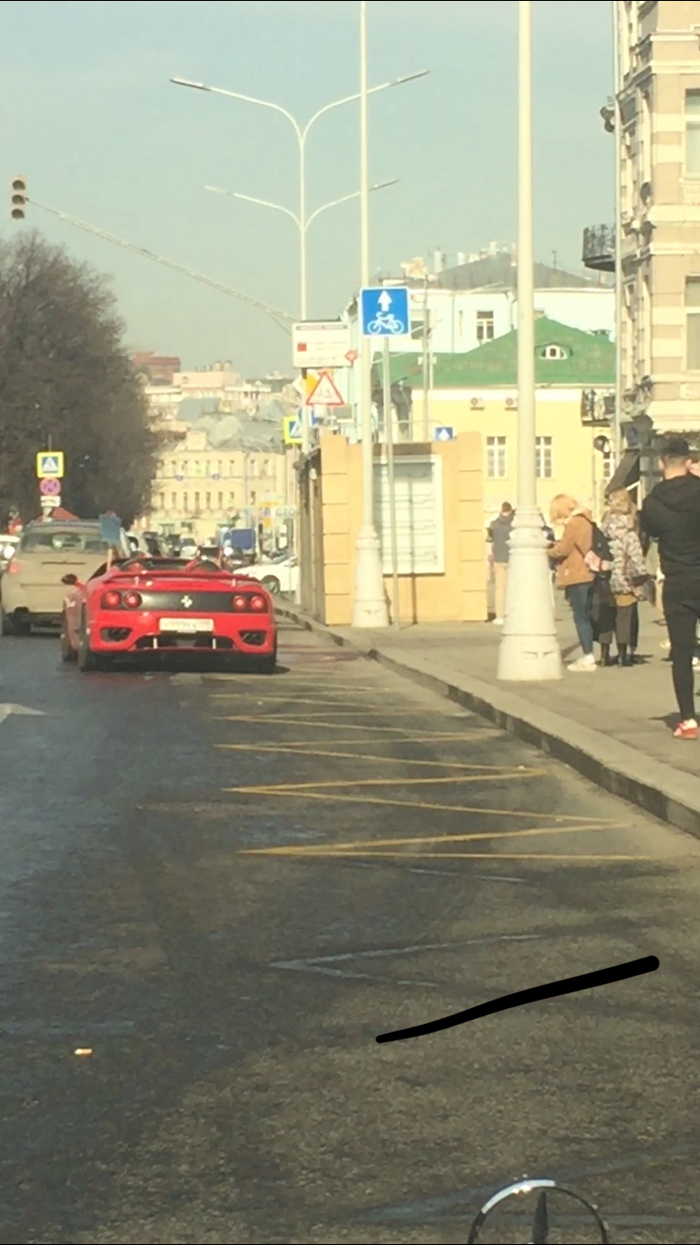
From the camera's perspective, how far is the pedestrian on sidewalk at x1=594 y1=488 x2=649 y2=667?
2153 cm

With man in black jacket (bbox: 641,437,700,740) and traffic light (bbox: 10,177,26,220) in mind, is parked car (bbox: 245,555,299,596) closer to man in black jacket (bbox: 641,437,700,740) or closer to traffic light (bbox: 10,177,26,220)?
traffic light (bbox: 10,177,26,220)

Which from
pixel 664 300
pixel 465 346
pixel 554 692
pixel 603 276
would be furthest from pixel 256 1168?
pixel 603 276

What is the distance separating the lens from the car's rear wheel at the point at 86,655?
73.2 feet

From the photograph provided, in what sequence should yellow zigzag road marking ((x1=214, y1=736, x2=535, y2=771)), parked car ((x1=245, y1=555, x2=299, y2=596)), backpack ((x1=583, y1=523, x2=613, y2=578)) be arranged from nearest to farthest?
yellow zigzag road marking ((x1=214, y1=736, x2=535, y2=771)) < backpack ((x1=583, y1=523, x2=613, y2=578)) < parked car ((x1=245, y1=555, x2=299, y2=596))

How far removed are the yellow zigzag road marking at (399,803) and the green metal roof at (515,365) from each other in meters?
92.0

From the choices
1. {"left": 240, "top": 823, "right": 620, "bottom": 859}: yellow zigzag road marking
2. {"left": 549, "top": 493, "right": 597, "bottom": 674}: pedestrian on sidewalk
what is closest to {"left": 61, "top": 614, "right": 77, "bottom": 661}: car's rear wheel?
{"left": 549, "top": 493, "right": 597, "bottom": 674}: pedestrian on sidewalk

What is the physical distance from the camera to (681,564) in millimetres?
14445

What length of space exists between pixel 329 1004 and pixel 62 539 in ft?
89.5

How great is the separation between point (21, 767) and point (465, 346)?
11570 cm

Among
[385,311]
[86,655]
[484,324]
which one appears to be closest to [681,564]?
[86,655]

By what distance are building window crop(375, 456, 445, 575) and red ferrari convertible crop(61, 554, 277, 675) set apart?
11.1m

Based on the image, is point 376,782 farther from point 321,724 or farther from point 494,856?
point 321,724

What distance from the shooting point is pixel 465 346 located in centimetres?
12769

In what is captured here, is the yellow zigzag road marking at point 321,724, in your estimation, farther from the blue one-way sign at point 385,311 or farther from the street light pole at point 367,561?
the street light pole at point 367,561
